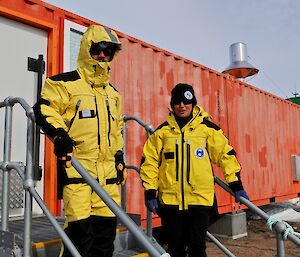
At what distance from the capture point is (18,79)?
3.96 m

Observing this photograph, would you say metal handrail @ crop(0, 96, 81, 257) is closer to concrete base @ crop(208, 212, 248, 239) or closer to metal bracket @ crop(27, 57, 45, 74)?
metal bracket @ crop(27, 57, 45, 74)

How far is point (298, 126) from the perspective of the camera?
9969 mm

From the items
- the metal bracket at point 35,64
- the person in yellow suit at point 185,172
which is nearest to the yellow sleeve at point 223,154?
the person in yellow suit at point 185,172

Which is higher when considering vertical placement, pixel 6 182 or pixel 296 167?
pixel 296 167

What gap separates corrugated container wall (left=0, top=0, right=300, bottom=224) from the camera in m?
4.84

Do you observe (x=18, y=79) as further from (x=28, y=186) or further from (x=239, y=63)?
(x=239, y=63)

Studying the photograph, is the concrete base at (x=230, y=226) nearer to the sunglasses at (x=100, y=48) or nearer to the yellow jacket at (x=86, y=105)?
the yellow jacket at (x=86, y=105)

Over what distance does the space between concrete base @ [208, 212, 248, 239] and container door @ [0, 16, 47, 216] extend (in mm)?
4007

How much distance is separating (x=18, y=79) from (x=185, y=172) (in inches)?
93.0

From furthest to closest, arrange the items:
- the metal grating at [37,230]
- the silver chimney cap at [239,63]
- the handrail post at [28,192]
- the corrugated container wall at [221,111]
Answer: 1. the silver chimney cap at [239,63]
2. the corrugated container wall at [221,111]
3. the metal grating at [37,230]
4. the handrail post at [28,192]

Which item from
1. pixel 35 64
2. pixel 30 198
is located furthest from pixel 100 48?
pixel 35 64

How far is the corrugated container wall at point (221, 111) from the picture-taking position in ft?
15.9

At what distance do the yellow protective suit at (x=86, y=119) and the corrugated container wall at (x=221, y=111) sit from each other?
202cm

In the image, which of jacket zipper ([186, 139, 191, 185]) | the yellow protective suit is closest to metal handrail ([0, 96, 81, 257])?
the yellow protective suit
